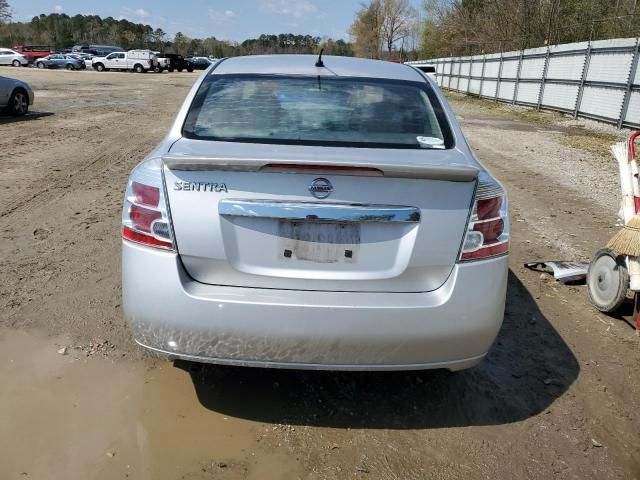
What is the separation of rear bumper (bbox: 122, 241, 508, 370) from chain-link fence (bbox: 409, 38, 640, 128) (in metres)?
14.8

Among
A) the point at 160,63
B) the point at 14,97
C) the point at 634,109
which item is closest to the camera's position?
the point at 14,97

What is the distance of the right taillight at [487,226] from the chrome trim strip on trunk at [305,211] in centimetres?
38

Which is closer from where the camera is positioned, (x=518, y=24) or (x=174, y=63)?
(x=518, y=24)

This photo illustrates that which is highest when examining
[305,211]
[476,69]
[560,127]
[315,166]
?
[315,166]

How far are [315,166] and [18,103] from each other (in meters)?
13.9

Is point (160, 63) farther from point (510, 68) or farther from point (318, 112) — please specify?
point (318, 112)

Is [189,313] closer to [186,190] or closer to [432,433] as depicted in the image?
[186,190]

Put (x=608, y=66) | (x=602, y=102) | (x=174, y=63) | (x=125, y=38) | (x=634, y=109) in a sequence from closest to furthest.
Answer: (x=634, y=109) → (x=608, y=66) → (x=602, y=102) → (x=174, y=63) → (x=125, y=38)

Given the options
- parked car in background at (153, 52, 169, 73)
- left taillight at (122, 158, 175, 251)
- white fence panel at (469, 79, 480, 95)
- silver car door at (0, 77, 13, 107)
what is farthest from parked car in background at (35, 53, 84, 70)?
left taillight at (122, 158, 175, 251)

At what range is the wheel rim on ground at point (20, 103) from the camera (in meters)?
13.4

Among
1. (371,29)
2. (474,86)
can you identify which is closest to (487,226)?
(474,86)

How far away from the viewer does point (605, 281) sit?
395 cm

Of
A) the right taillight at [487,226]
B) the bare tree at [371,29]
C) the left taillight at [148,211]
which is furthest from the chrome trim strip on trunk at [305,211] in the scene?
the bare tree at [371,29]

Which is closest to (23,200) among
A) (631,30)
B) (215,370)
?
(215,370)
